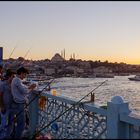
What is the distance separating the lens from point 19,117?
623cm

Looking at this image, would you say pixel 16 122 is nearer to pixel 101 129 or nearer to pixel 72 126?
pixel 72 126

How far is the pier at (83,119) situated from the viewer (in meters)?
4.28

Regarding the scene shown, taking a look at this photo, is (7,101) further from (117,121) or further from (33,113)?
(117,121)

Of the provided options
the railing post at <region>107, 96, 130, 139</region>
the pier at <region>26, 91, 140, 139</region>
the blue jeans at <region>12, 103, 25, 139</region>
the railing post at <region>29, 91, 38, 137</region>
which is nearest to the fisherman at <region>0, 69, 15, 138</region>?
the blue jeans at <region>12, 103, 25, 139</region>

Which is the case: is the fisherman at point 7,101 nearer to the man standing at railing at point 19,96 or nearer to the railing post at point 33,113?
the man standing at railing at point 19,96

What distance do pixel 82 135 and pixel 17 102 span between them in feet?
4.81

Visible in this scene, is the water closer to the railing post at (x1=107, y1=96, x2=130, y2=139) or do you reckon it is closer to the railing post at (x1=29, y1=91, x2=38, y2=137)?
the railing post at (x1=29, y1=91, x2=38, y2=137)

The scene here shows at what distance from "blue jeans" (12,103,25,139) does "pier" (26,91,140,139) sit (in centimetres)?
52

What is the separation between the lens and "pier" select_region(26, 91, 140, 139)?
4.28m

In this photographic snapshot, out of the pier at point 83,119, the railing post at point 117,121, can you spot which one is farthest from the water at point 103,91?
the railing post at point 117,121

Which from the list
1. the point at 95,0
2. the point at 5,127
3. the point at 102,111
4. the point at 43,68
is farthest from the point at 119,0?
the point at 43,68

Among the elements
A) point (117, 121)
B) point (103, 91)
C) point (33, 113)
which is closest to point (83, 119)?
point (117, 121)

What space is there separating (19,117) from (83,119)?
4.76ft

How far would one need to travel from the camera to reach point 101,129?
477cm
